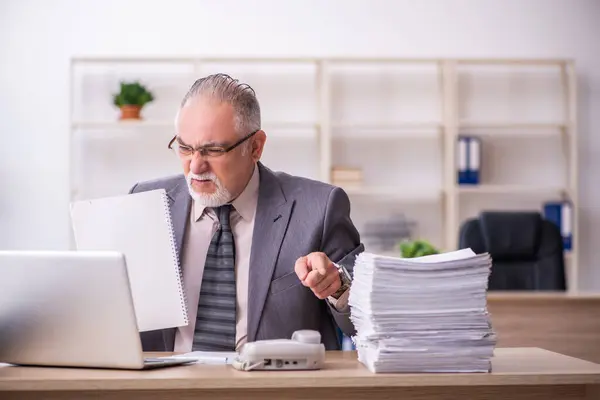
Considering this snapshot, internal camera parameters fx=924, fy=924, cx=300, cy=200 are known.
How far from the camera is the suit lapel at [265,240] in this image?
7.05ft

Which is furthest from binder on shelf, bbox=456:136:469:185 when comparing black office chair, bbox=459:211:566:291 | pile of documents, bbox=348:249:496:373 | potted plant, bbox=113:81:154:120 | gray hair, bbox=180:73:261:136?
pile of documents, bbox=348:249:496:373

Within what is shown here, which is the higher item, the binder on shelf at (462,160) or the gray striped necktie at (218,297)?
the binder on shelf at (462,160)

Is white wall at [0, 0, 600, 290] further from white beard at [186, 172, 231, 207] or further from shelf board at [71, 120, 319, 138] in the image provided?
white beard at [186, 172, 231, 207]

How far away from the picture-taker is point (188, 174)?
2143 mm

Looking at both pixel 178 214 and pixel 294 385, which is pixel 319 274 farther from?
pixel 178 214

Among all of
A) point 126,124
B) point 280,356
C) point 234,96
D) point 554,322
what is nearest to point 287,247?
point 234,96

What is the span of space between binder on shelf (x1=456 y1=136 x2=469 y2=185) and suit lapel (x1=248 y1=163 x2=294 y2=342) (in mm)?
3666

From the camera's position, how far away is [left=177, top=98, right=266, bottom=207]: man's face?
2123mm

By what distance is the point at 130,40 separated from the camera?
593cm

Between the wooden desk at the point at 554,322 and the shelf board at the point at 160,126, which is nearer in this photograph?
the wooden desk at the point at 554,322

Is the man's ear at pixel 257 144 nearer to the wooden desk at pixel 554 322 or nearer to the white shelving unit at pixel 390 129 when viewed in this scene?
the wooden desk at pixel 554 322

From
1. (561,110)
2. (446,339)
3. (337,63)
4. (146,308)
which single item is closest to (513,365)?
(446,339)

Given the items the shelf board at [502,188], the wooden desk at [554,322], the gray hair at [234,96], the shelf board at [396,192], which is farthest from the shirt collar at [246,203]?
the shelf board at [502,188]

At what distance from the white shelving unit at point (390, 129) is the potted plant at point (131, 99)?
0.48 feet
